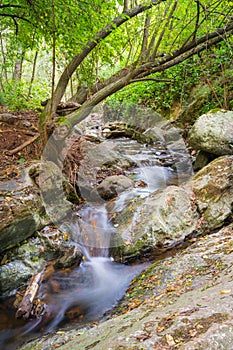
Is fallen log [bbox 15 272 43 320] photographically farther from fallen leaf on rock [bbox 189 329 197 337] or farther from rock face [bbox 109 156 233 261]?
fallen leaf on rock [bbox 189 329 197 337]

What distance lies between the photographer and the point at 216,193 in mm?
5125

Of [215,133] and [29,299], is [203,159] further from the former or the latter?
[29,299]

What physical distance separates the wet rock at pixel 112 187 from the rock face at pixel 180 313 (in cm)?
287

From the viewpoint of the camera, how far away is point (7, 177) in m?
4.51

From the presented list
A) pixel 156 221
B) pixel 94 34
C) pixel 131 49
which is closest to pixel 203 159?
pixel 156 221

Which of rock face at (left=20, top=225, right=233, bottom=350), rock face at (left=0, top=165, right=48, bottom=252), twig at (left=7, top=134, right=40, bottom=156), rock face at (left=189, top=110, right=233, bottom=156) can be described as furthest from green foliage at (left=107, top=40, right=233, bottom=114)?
rock face at (left=20, top=225, right=233, bottom=350)

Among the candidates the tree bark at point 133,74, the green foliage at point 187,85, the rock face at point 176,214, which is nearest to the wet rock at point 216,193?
the rock face at point 176,214

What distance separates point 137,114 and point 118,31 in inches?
333

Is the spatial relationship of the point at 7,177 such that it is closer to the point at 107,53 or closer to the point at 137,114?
the point at 107,53

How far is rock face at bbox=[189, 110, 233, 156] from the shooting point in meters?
6.13

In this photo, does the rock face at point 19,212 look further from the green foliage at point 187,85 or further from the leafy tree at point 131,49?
the green foliage at point 187,85

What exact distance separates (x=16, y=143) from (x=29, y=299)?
332 cm

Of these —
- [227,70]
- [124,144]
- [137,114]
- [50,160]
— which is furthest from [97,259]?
[137,114]

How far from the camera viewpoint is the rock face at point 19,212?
12.6 feet
